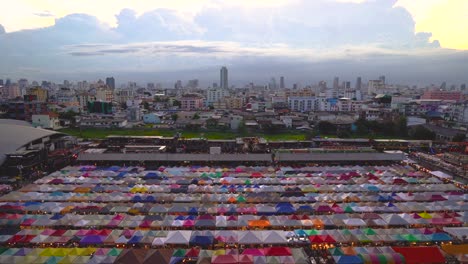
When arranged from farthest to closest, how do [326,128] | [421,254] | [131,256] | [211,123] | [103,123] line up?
1. [103,123]
2. [211,123]
3. [326,128]
4. [421,254]
5. [131,256]

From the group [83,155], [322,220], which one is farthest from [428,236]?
[83,155]

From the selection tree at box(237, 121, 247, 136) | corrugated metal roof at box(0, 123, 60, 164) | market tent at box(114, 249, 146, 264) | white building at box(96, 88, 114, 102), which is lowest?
tree at box(237, 121, 247, 136)

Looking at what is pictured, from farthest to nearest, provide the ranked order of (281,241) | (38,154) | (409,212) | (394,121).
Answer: (394,121) < (38,154) < (409,212) < (281,241)

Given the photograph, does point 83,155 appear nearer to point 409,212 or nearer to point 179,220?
point 179,220

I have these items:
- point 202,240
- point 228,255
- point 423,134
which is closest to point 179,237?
point 202,240

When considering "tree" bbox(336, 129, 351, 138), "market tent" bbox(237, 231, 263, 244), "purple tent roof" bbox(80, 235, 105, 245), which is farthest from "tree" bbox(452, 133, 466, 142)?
"purple tent roof" bbox(80, 235, 105, 245)

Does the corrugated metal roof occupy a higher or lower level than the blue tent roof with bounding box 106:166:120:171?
higher

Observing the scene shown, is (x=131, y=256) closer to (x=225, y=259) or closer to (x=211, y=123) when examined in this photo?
(x=225, y=259)

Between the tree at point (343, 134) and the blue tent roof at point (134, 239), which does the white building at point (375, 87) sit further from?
the blue tent roof at point (134, 239)

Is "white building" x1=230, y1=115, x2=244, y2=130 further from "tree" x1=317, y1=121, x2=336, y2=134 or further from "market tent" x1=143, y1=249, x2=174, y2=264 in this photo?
"market tent" x1=143, y1=249, x2=174, y2=264
